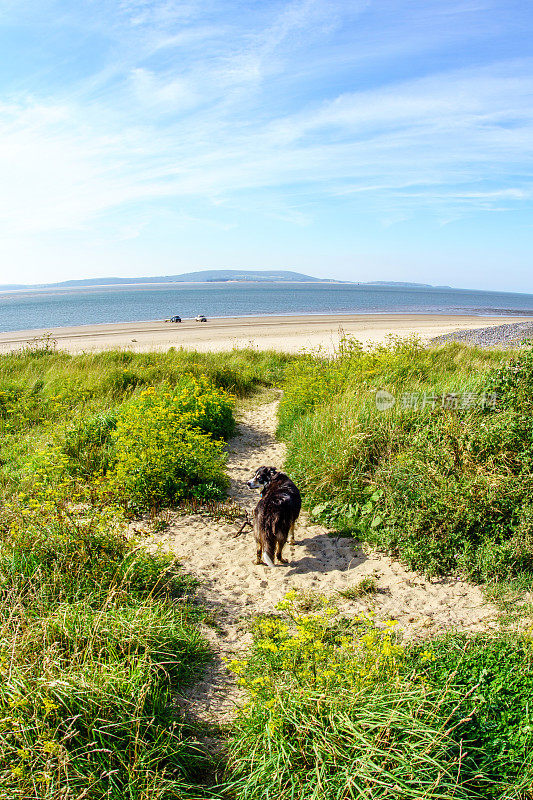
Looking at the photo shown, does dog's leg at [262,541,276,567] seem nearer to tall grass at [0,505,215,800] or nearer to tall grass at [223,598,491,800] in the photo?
tall grass at [0,505,215,800]

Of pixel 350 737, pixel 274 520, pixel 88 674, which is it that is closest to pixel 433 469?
pixel 274 520

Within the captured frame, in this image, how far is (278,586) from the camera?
5.09m

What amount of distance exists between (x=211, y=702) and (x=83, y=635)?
1014 millimetres

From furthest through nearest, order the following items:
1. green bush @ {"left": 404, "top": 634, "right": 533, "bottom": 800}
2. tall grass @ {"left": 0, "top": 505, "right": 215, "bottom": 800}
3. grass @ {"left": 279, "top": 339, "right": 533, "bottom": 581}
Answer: grass @ {"left": 279, "top": 339, "right": 533, "bottom": 581}, green bush @ {"left": 404, "top": 634, "right": 533, "bottom": 800}, tall grass @ {"left": 0, "top": 505, "right": 215, "bottom": 800}

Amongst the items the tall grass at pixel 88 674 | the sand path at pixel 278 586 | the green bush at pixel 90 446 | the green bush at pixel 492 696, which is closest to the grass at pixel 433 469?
the sand path at pixel 278 586

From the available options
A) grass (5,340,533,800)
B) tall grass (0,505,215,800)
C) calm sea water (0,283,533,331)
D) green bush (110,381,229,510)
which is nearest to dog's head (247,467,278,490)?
grass (5,340,533,800)

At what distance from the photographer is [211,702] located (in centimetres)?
354

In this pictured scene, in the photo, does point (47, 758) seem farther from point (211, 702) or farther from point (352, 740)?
point (352, 740)

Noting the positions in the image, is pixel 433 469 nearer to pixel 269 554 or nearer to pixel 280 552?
pixel 280 552

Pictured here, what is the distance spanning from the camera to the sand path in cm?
400

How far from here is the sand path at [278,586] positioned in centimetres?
400

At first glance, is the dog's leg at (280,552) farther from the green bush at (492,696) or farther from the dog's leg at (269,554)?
the green bush at (492,696)

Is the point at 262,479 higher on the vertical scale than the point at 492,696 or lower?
higher

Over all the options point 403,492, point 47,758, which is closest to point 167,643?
point 47,758
